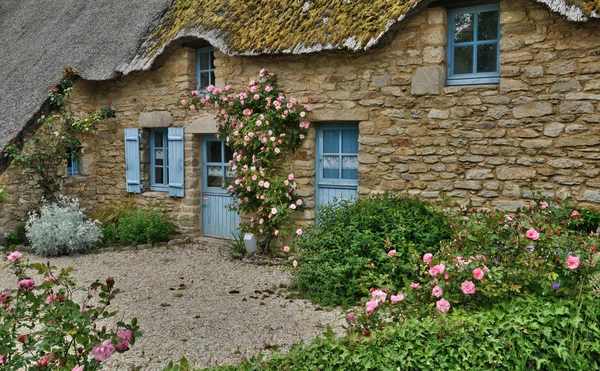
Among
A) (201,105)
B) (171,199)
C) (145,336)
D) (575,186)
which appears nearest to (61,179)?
(171,199)

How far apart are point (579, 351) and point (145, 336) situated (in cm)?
310

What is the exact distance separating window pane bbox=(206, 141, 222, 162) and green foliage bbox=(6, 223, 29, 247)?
120 inches

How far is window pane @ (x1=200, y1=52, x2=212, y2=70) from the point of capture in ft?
25.5

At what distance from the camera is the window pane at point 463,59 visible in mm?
5609

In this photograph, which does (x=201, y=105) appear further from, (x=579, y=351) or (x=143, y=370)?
(x=579, y=351)

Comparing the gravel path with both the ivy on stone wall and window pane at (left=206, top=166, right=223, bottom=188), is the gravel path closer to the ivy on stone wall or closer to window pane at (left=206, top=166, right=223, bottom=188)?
window pane at (left=206, top=166, right=223, bottom=188)

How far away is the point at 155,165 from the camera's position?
856cm

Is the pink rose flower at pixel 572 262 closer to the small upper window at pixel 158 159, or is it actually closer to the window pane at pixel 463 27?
the window pane at pixel 463 27

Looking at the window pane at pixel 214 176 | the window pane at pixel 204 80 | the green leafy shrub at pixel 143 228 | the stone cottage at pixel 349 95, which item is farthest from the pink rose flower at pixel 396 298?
the window pane at pixel 204 80

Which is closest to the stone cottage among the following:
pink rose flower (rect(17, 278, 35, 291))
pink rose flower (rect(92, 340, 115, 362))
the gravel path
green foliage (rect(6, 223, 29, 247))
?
green foliage (rect(6, 223, 29, 247))

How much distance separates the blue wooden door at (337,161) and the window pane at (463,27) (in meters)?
1.55

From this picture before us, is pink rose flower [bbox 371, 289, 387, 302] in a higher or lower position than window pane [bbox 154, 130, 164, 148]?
lower

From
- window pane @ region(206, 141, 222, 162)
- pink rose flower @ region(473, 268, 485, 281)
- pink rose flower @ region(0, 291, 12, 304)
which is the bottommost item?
pink rose flower @ region(0, 291, 12, 304)

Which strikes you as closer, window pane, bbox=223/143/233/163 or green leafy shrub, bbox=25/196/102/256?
green leafy shrub, bbox=25/196/102/256
